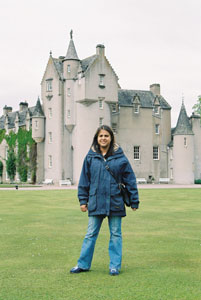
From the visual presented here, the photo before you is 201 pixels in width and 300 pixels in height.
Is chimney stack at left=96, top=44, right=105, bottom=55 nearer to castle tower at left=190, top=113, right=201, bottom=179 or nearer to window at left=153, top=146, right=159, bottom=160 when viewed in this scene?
window at left=153, top=146, right=159, bottom=160

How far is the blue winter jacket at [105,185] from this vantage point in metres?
6.50

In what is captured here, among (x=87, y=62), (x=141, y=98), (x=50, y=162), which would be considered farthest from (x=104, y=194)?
(x=141, y=98)

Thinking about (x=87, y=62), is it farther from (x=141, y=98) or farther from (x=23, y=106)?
(x=23, y=106)

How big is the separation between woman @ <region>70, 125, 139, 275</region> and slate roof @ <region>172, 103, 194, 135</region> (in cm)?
4757

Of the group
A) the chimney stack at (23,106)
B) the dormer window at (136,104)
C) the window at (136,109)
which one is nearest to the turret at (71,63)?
the dormer window at (136,104)

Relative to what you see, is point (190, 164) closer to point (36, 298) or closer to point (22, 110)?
point (22, 110)

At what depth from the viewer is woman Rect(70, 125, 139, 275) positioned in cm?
649

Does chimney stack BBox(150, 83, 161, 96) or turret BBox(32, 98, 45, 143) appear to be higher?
chimney stack BBox(150, 83, 161, 96)

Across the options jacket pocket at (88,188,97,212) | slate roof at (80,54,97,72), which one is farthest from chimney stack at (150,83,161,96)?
jacket pocket at (88,188,97,212)

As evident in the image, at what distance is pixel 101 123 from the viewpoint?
1965 inches

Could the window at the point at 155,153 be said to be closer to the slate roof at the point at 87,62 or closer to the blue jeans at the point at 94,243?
the slate roof at the point at 87,62

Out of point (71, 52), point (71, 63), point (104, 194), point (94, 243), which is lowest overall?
point (94, 243)

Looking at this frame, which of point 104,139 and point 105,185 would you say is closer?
point 105,185

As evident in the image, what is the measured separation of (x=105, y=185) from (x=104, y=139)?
0.71 meters
